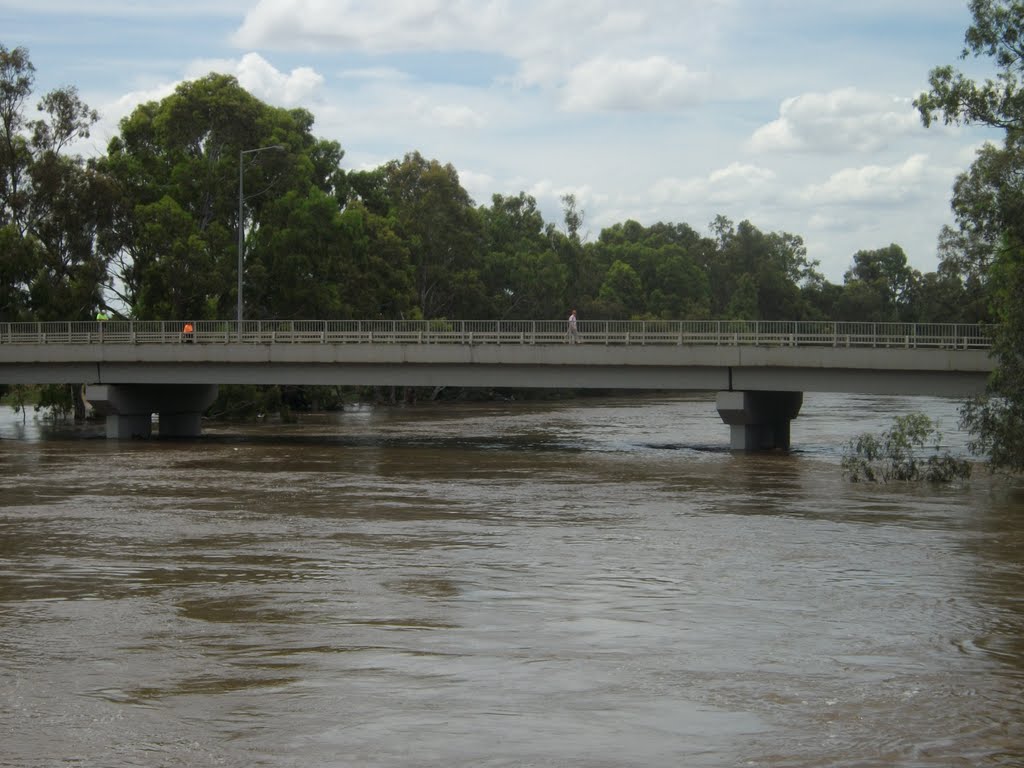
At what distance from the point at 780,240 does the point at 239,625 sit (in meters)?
187

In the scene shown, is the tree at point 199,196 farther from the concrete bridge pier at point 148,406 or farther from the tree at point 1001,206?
the tree at point 1001,206

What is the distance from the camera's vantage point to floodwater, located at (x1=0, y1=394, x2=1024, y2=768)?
12781 mm

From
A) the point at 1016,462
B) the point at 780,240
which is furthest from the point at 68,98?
the point at 780,240

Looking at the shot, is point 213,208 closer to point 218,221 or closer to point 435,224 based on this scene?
point 218,221

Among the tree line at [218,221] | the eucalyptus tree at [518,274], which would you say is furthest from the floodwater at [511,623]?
the eucalyptus tree at [518,274]

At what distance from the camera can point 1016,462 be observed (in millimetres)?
34656

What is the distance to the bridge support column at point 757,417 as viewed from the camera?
49.7 metres

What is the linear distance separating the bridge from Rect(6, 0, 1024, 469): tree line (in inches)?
157

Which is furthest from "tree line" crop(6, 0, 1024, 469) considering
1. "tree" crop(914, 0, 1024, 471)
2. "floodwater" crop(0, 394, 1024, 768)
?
"floodwater" crop(0, 394, 1024, 768)

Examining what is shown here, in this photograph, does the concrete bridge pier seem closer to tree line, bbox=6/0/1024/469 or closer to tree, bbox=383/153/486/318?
tree line, bbox=6/0/1024/469

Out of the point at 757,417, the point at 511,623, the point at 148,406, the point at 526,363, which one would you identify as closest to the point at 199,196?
the point at 148,406

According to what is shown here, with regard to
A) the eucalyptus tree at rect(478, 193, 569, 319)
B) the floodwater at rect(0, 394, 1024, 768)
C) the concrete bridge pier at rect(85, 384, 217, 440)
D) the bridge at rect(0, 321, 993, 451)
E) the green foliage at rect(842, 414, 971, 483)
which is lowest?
the floodwater at rect(0, 394, 1024, 768)

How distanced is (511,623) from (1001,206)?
80.0 feet

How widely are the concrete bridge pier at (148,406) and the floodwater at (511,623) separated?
753 inches
